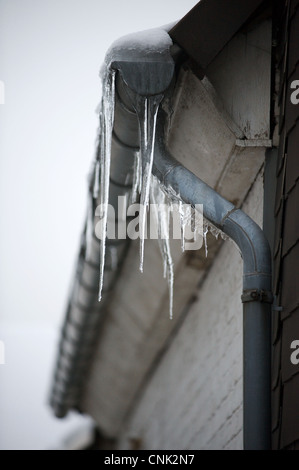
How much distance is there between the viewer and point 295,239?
10.2 ft

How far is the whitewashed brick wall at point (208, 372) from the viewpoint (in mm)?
4243

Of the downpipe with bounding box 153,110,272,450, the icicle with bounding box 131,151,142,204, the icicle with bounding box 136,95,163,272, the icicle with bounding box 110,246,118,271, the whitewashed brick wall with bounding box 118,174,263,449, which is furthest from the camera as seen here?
the icicle with bounding box 110,246,118,271

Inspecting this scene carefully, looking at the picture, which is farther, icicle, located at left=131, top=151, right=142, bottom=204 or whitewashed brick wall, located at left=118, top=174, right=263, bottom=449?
whitewashed brick wall, located at left=118, top=174, right=263, bottom=449

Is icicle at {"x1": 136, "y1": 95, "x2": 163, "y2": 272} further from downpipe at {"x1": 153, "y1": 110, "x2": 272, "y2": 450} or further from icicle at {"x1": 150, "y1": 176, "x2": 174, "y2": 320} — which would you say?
icicle at {"x1": 150, "y1": 176, "x2": 174, "y2": 320}

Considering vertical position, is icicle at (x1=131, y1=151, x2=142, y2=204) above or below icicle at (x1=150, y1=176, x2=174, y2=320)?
above

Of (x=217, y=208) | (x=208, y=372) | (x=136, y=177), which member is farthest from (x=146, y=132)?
(x=208, y=372)

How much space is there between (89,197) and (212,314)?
1.13 metres

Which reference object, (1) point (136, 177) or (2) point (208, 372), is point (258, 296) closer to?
(1) point (136, 177)

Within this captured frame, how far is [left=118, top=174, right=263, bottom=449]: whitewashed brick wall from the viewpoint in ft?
13.9

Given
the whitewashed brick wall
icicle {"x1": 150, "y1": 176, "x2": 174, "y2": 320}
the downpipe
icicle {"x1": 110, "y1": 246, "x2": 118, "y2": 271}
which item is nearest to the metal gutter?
the downpipe

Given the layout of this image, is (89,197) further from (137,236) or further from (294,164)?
(294,164)

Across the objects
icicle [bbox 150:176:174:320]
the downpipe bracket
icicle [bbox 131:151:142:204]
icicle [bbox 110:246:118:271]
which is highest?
icicle [bbox 131:151:142:204]

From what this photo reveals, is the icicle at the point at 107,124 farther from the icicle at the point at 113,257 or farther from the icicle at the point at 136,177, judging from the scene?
the icicle at the point at 113,257

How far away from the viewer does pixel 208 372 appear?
499 centimetres
